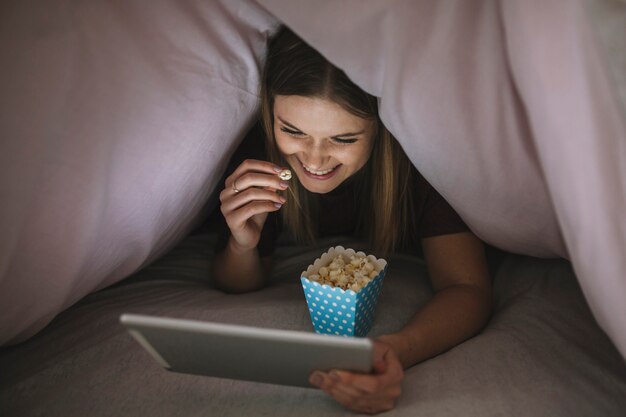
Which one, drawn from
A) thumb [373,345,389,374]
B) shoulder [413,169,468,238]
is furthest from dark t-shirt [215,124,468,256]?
thumb [373,345,389,374]

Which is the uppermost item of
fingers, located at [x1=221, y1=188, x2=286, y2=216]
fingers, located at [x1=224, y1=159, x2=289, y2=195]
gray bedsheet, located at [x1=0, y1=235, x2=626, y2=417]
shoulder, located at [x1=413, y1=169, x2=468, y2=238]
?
fingers, located at [x1=224, y1=159, x2=289, y2=195]

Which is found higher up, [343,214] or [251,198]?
[251,198]

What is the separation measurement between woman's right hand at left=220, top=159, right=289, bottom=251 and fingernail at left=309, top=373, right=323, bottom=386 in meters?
0.36

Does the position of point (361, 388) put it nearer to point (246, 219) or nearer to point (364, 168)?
point (246, 219)

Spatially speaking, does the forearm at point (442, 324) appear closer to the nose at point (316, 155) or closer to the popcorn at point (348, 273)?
the popcorn at point (348, 273)

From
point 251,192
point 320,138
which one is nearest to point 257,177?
point 251,192

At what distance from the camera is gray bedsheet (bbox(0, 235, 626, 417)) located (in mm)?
834

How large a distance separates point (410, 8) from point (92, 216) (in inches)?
22.2

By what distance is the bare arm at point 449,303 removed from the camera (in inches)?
37.0

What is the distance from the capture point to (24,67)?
837 millimetres

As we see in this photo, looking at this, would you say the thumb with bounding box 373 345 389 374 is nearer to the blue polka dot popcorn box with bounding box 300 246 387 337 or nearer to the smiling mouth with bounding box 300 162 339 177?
the blue polka dot popcorn box with bounding box 300 246 387 337

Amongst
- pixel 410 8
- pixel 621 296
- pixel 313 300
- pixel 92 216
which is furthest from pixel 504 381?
pixel 92 216

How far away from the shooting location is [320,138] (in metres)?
1.01

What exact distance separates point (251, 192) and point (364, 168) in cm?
29
